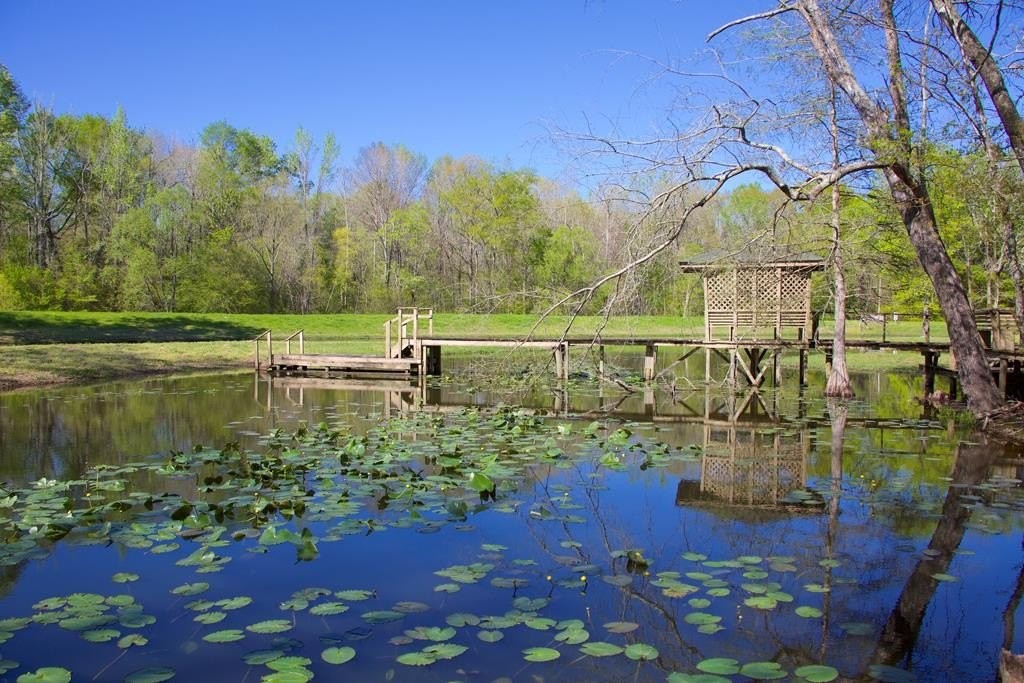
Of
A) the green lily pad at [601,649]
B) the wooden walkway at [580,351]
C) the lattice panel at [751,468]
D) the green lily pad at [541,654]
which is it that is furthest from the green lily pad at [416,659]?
the wooden walkway at [580,351]

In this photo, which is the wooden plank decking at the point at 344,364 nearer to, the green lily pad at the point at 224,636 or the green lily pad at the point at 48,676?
the green lily pad at the point at 224,636

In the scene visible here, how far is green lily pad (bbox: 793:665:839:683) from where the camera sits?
12.1 ft

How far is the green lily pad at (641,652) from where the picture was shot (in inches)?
153

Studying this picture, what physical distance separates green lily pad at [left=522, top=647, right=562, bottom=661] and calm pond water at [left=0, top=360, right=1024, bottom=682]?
0.02 meters

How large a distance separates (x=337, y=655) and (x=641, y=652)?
151 centimetres

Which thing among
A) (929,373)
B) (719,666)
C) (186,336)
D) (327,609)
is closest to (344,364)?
(186,336)

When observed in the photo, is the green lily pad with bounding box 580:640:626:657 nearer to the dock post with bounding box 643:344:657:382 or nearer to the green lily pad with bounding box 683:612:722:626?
the green lily pad with bounding box 683:612:722:626

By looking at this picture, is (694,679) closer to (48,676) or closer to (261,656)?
(261,656)

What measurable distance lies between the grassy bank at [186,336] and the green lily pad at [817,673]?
11.9m

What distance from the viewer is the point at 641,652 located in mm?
3908

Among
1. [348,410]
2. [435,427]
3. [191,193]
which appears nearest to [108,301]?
[191,193]

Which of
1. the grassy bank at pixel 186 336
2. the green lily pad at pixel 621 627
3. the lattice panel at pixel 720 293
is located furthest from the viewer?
the grassy bank at pixel 186 336

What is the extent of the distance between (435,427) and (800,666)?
8002 millimetres

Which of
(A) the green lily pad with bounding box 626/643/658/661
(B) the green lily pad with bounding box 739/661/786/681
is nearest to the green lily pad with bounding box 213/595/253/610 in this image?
(A) the green lily pad with bounding box 626/643/658/661
